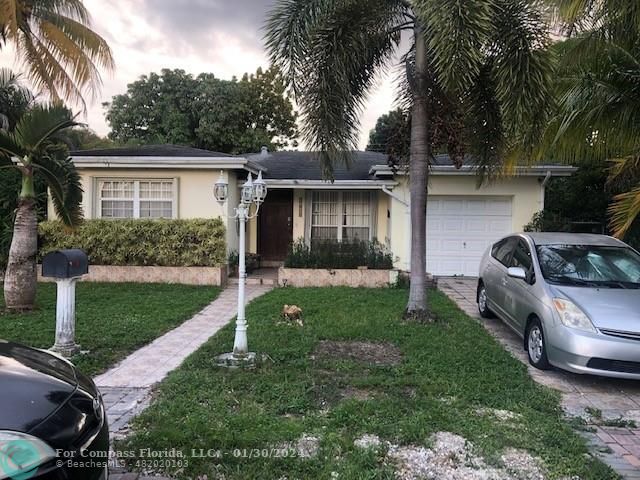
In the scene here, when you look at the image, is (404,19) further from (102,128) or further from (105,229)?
(102,128)

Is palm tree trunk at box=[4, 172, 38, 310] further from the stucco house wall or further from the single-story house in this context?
the stucco house wall

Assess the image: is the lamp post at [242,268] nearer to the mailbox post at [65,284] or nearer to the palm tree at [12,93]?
the mailbox post at [65,284]

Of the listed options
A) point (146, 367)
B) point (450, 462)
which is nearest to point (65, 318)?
point (146, 367)

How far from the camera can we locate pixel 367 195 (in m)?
14.1

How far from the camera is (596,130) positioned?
788 cm

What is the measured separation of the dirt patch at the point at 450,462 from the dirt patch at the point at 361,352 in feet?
6.67

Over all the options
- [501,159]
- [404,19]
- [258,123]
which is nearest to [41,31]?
[404,19]

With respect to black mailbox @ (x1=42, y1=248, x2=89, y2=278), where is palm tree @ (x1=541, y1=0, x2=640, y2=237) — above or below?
above

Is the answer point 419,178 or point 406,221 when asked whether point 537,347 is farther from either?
point 406,221

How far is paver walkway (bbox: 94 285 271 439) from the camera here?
441cm

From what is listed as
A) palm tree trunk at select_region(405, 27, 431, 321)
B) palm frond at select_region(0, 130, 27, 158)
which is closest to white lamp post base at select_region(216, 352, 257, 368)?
palm tree trunk at select_region(405, 27, 431, 321)

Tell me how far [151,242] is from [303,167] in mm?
5736

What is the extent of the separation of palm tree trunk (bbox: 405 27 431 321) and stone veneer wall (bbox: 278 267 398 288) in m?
4.00

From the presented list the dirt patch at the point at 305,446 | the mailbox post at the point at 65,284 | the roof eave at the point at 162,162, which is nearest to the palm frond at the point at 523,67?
the dirt patch at the point at 305,446
